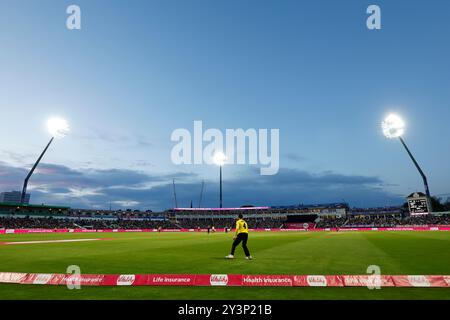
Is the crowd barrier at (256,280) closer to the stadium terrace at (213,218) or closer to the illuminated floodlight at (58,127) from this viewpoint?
the illuminated floodlight at (58,127)

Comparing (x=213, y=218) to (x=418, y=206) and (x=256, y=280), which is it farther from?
(x=256, y=280)

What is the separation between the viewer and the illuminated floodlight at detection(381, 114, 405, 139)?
61781 mm

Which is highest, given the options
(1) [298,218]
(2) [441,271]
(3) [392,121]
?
(3) [392,121]

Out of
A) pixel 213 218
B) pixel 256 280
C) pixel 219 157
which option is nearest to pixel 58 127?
pixel 219 157

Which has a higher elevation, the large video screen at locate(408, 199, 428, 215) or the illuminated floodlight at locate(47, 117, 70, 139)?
the illuminated floodlight at locate(47, 117, 70, 139)

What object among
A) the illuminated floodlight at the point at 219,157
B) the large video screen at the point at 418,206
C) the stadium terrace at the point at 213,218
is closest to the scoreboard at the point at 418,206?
the large video screen at the point at 418,206

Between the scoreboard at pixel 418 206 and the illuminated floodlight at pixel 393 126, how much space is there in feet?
64.6

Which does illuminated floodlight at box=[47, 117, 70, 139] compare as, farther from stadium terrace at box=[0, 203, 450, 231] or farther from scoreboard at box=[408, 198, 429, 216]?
scoreboard at box=[408, 198, 429, 216]

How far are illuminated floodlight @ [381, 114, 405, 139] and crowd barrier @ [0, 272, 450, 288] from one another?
60.8 m

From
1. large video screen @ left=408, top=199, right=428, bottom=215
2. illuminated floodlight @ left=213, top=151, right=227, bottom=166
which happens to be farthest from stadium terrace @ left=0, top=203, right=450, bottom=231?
illuminated floodlight @ left=213, top=151, right=227, bottom=166

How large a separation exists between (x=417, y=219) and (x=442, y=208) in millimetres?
95090
